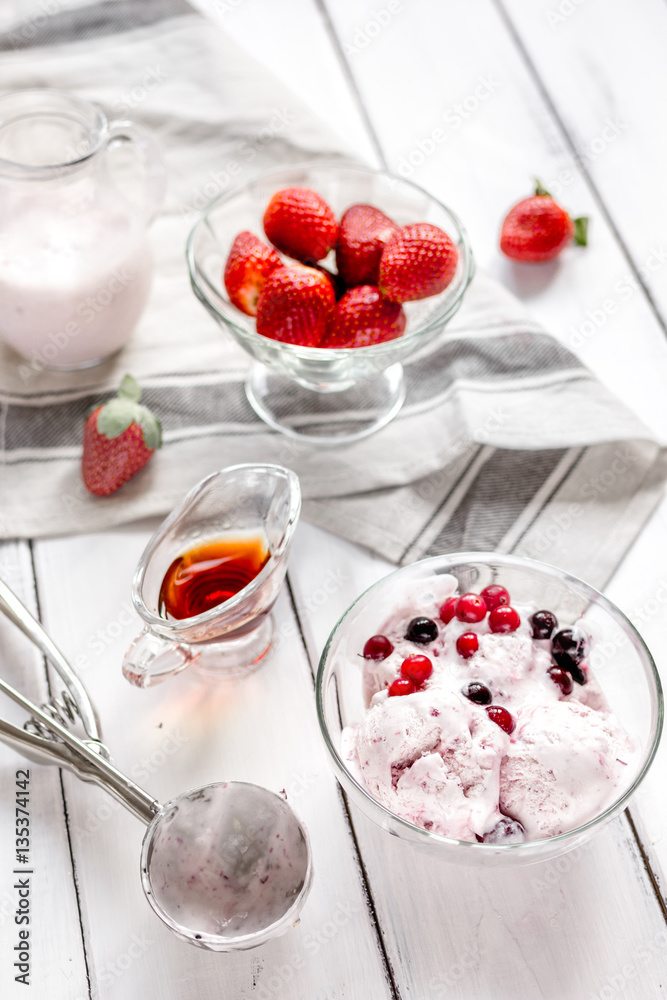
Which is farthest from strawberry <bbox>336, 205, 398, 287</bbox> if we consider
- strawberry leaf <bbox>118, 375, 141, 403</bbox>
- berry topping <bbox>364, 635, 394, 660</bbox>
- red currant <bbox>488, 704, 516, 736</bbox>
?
red currant <bbox>488, 704, 516, 736</bbox>

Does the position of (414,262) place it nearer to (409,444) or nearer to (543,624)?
(409,444)

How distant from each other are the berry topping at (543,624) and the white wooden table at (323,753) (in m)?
0.23

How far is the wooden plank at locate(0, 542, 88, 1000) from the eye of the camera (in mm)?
1004

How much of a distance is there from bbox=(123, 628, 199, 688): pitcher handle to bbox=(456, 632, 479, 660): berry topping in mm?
327

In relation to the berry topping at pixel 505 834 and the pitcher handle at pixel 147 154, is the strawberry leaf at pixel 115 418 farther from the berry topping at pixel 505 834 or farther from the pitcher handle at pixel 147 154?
the berry topping at pixel 505 834

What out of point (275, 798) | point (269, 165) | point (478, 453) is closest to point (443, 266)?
point (478, 453)

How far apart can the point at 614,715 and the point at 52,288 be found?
967 millimetres

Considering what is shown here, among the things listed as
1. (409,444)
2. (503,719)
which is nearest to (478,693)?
(503,719)

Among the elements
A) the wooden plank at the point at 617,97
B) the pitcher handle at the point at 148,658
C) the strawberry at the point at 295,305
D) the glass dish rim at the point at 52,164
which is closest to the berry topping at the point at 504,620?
the pitcher handle at the point at 148,658

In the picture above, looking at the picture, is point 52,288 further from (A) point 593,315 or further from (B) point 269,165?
(A) point 593,315

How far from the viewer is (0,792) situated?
111cm

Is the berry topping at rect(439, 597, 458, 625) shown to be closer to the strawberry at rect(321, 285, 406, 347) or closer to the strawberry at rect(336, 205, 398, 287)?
the strawberry at rect(321, 285, 406, 347)

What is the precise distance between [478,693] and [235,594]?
320 millimetres

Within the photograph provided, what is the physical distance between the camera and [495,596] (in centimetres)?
111
